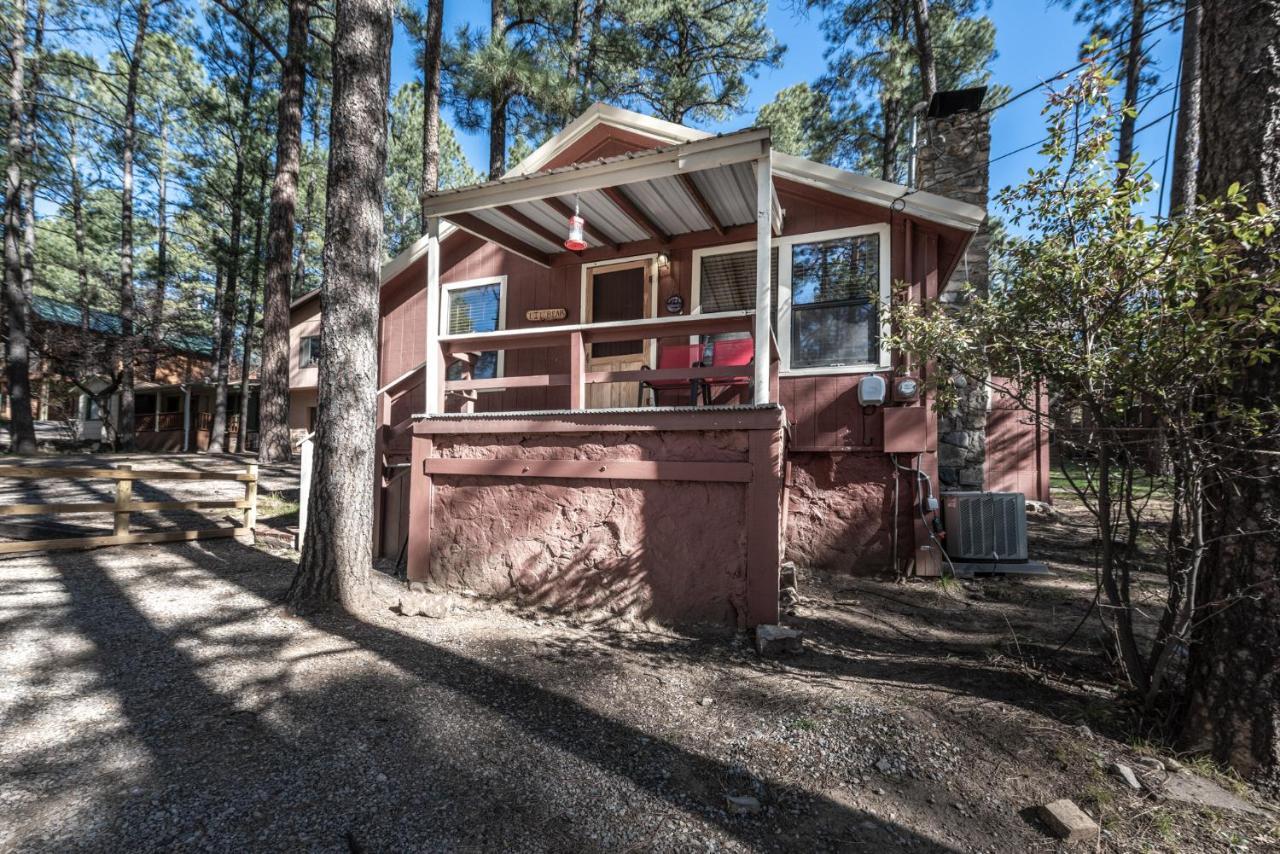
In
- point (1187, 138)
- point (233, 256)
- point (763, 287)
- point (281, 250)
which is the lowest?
point (763, 287)

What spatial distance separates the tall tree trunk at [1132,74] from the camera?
2501mm

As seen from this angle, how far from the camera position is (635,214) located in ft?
18.5

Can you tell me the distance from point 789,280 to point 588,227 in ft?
7.06

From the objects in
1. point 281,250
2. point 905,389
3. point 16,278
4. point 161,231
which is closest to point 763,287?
point 905,389

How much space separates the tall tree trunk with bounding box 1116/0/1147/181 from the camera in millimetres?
2501

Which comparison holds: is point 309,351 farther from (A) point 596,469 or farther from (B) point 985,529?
(B) point 985,529

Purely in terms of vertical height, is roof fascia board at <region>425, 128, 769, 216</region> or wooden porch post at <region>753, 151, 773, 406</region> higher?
roof fascia board at <region>425, 128, 769, 216</region>

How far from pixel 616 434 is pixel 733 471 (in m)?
0.91

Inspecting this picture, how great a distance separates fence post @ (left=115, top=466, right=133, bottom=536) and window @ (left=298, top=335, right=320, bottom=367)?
13.4 metres

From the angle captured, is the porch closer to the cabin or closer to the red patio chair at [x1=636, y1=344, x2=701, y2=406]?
the cabin

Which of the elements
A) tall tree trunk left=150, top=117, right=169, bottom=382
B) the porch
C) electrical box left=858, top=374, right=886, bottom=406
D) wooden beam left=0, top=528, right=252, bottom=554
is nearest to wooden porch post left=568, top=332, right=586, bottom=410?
electrical box left=858, top=374, right=886, bottom=406

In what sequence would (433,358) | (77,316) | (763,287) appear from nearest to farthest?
(763,287)
(433,358)
(77,316)

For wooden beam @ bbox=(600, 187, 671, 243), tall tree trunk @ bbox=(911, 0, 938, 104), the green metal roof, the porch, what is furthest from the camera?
the porch

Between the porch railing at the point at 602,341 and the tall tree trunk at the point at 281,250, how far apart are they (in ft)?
25.2
